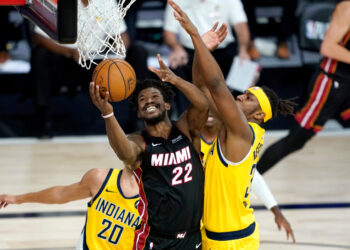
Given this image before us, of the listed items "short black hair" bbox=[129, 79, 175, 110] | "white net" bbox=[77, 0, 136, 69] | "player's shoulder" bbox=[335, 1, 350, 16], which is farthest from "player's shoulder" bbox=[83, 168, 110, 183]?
"player's shoulder" bbox=[335, 1, 350, 16]

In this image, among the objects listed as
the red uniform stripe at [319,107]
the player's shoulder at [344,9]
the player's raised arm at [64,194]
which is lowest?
the red uniform stripe at [319,107]

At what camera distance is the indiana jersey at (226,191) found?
13.1ft

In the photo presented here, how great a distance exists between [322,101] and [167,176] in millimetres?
2627

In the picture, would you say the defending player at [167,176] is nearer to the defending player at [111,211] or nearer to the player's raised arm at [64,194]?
the defending player at [111,211]

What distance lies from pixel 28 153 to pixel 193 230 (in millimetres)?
4069

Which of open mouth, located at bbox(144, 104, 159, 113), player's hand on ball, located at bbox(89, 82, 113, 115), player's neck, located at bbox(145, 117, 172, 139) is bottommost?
player's neck, located at bbox(145, 117, 172, 139)

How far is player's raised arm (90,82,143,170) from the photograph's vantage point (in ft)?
11.6

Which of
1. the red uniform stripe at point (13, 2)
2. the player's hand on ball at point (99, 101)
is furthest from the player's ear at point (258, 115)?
the red uniform stripe at point (13, 2)

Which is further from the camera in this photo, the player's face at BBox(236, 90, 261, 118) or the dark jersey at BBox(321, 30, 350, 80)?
the dark jersey at BBox(321, 30, 350, 80)

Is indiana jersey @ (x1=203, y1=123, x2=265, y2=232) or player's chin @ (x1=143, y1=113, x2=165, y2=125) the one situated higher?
player's chin @ (x1=143, y1=113, x2=165, y2=125)

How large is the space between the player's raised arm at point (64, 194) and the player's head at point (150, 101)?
1.66 ft

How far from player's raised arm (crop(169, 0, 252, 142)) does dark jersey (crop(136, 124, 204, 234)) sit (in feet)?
1.07

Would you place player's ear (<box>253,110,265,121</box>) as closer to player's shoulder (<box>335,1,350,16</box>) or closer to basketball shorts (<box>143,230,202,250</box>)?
basketball shorts (<box>143,230,202,250</box>)

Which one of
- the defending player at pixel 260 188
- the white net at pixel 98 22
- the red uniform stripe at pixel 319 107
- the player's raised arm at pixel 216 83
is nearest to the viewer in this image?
the player's raised arm at pixel 216 83
